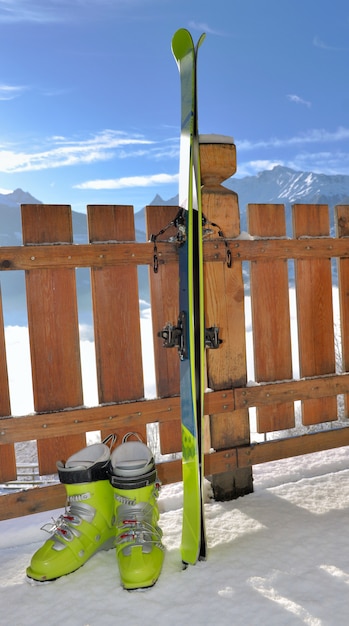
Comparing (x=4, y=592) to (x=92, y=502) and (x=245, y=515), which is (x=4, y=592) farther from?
(x=245, y=515)

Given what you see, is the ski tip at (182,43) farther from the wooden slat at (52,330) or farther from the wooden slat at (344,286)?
the wooden slat at (344,286)

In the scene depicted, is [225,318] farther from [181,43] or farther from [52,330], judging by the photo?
[181,43]

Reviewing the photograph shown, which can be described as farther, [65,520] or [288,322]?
[288,322]

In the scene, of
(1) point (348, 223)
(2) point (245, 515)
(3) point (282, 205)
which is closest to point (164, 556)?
(2) point (245, 515)

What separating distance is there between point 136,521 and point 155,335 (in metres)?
0.92

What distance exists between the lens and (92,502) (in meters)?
2.00

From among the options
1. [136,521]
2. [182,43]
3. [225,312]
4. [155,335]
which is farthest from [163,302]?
[182,43]

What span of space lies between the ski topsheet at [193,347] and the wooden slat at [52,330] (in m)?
0.69

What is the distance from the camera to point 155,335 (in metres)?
2.53

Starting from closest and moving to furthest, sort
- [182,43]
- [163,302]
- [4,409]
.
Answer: [182,43], [4,409], [163,302]

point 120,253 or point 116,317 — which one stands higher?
point 120,253

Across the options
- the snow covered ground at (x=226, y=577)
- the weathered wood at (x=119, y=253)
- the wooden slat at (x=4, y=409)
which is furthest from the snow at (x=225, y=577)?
the weathered wood at (x=119, y=253)

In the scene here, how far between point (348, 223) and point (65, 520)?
85.7 inches

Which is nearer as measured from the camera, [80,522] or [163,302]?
[80,522]
